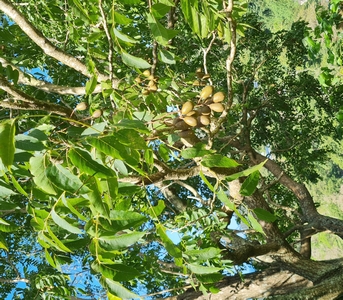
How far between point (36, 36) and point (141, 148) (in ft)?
5.10

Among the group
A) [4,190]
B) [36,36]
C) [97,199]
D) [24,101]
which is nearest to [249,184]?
[97,199]

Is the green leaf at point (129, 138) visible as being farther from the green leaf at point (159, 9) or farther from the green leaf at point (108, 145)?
the green leaf at point (159, 9)

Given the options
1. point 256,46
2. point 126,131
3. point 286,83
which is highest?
point 256,46

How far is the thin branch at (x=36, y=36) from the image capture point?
6.39 ft

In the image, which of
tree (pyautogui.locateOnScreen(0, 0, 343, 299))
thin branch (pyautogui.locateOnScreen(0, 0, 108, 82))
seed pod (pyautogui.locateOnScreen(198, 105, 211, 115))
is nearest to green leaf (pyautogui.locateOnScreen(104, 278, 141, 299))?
tree (pyautogui.locateOnScreen(0, 0, 343, 299))

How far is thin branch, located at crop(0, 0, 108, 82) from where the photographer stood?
1.95m

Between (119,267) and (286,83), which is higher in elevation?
(286,83)

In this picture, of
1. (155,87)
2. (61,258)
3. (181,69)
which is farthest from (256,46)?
(61,258)

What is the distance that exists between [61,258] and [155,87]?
29.6 inches

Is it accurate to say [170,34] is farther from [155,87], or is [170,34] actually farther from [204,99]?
Answer: [155,87]

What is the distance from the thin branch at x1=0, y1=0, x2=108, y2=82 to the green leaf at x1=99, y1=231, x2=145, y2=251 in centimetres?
97

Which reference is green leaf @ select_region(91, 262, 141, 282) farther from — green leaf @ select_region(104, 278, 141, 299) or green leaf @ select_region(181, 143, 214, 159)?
green leaf @ select_region(181, 143, 214, 159)

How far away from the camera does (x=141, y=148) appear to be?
0.87m

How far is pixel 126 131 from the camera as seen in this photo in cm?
87
